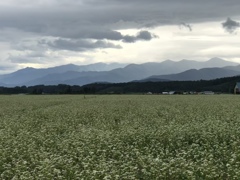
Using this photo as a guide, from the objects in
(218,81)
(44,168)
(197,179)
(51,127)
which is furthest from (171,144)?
(218,81)

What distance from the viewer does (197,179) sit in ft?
36.9

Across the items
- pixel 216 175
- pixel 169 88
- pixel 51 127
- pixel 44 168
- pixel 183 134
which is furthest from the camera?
pixel 169 88

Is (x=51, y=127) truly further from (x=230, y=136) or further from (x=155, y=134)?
(x=230, y=136)

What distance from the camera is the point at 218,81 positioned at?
19750 cm

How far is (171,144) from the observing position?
689 inches

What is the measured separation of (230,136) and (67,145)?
8067 mm

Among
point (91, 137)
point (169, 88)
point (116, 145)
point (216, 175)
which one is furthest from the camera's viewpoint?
point (169, 88)

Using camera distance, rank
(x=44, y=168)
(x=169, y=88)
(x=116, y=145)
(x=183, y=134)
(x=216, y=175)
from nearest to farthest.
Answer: (x=216, y=175)
(x=44, y=168)
(x=116, y=145)
(x=183, y=134)
(x=169, y=88)

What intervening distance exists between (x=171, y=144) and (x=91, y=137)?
Answer: 13.1 ft

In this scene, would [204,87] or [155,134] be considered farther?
[204,87]

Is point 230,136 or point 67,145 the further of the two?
point 230,136

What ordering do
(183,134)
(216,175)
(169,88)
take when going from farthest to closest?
(169,88), (183,134), (216,175)

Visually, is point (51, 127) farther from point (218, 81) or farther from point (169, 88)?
point (218, 81)

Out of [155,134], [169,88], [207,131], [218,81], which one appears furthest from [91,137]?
[218,81]
